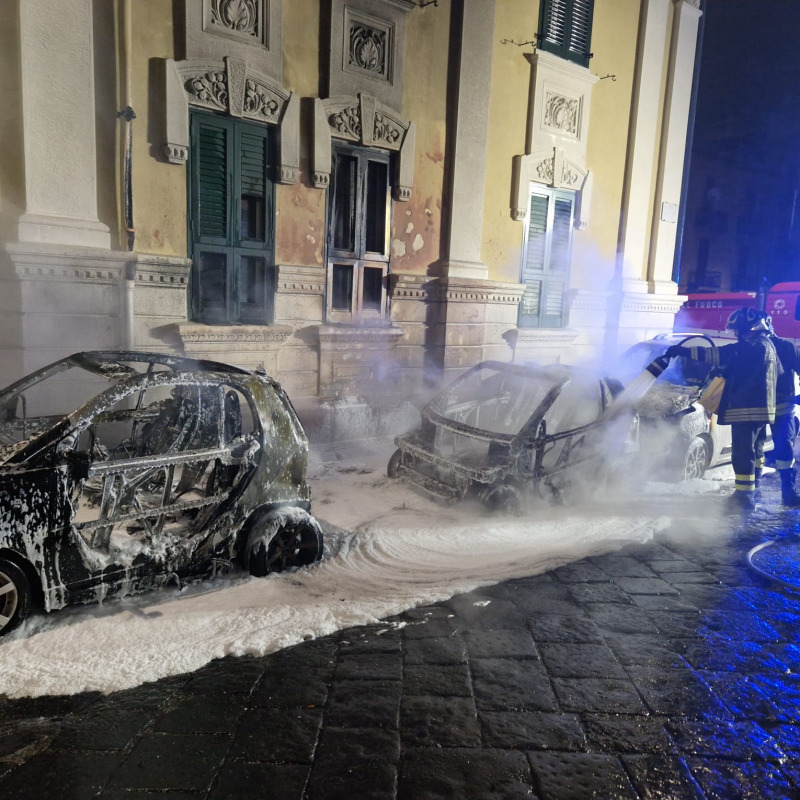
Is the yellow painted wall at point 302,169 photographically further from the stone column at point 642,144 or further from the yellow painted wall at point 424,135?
the stone column at point 642,144

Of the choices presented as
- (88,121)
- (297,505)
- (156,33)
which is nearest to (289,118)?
(156,33)

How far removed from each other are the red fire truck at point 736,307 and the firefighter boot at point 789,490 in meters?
10.4

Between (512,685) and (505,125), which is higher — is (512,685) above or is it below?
below

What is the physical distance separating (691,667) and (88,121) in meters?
7.59

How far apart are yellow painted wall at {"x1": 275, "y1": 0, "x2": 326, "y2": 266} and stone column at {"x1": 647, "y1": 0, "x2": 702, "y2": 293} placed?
24.9ft

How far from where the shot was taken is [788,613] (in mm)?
4613

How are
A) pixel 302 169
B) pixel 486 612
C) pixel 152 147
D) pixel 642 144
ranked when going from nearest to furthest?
pixel 486 612
pixel 152 147
pixel 302 169
pixel 642 144

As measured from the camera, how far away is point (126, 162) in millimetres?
7258

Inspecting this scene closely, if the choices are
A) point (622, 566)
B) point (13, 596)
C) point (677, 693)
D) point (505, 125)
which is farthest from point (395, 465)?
point (505, 125)

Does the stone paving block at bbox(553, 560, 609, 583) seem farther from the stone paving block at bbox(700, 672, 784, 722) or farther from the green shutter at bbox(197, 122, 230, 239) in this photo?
the green shutter at bbox(197, 122, 230, 239)

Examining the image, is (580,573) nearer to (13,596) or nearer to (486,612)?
(486,612)

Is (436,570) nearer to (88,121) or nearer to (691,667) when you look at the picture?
(691,667)

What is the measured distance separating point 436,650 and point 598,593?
1537mm

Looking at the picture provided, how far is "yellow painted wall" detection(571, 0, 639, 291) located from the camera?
460 inches
